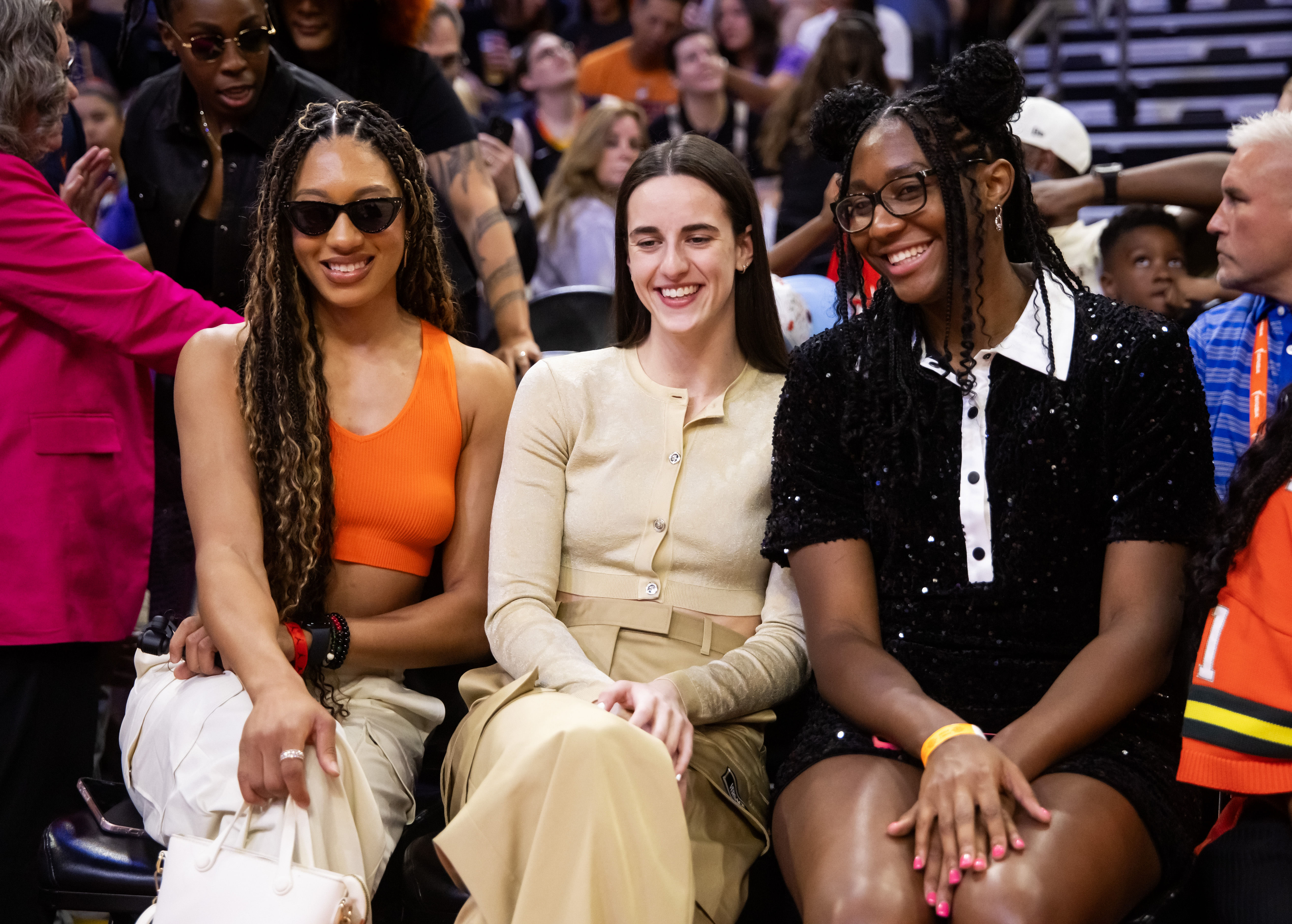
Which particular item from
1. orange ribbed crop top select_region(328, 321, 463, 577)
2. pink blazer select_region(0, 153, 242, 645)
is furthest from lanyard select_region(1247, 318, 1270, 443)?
pink blazer select_region(0, 153, 242, 645)

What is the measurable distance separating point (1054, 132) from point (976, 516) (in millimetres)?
2277

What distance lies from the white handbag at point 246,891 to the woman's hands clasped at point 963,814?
85cm

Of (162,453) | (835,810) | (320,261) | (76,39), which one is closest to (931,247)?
(835,810)

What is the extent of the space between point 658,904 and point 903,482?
33.5 inches

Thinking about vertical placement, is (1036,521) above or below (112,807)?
above

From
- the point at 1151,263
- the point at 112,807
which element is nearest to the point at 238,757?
the point at 112,807

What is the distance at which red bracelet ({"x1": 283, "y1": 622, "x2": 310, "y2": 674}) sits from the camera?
2.42m

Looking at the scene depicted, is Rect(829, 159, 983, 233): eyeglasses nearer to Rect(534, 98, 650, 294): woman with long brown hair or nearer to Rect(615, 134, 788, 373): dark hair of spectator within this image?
Rect(615, 134, 788, 373): dark hair of spectator

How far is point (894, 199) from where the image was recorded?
7.66ft

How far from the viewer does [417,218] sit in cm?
271

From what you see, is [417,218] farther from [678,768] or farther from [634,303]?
[678,768]

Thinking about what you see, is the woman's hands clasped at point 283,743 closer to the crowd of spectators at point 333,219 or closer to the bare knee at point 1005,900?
the crowd of spectators at point 333,219

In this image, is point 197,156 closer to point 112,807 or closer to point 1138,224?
point 112,807

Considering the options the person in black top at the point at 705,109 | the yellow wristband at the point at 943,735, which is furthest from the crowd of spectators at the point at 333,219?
the person in black top at the point at 705,109
